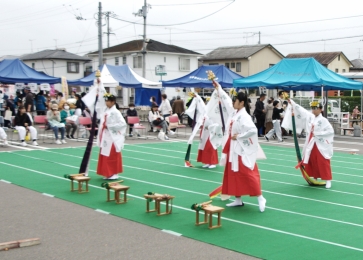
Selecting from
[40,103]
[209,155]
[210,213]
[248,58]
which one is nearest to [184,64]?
[248,58]

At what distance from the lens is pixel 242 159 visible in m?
7.77

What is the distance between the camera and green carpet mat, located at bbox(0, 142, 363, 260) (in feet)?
20.3

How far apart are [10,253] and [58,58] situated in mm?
46507

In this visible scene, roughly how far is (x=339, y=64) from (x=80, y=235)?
54.2m

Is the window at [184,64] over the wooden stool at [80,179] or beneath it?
over

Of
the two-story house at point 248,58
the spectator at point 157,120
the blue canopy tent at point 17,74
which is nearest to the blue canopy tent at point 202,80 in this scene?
the spectator at point 157,120

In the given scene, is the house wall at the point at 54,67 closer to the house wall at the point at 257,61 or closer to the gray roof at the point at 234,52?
the gray roof at the point at 234,52

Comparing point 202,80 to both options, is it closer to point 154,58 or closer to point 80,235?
point 80,235

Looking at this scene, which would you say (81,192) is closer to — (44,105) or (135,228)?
(135,228)

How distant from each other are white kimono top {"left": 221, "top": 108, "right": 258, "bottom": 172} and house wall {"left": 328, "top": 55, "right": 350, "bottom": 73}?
49762 millimetres

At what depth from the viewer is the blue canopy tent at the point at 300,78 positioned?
20.1m

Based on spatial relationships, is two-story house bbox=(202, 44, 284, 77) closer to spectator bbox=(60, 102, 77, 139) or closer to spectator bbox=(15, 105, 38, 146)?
spectator bbox=(60, 102, 77, 139)

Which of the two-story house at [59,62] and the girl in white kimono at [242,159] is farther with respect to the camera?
the two-story house at [59,62]

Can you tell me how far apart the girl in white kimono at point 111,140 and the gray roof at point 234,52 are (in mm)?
41672
